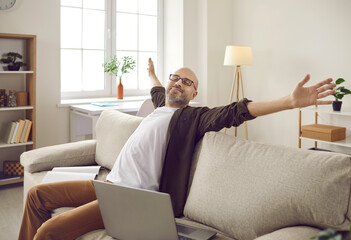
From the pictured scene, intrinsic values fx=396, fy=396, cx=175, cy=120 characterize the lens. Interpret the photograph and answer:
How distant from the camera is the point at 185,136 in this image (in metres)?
1.98

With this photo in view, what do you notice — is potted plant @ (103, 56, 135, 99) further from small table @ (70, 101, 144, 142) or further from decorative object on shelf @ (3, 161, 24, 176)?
decorative object on shelf @ (3, 161, 24, 176)

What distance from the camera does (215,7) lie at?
5160 millimetres

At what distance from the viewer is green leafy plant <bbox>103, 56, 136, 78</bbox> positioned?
4676 mm

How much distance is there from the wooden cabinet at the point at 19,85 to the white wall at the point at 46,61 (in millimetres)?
154

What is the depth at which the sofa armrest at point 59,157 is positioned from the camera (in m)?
2.60

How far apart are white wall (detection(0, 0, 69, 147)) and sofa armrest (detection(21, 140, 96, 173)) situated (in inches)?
64.0

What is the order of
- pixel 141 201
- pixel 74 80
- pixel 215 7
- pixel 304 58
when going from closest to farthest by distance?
1. pixel 141 201
2. pixel 304 58
3. pixel 74 80
4. pixel 215 7

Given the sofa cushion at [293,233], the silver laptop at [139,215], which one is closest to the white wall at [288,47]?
the sofa cushion at [293,233]

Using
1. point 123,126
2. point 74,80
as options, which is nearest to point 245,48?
point 74,80

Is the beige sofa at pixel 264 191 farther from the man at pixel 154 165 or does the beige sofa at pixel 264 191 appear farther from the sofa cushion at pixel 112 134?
the sofa cushion at pixel 112 134

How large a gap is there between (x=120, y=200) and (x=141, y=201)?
121 millimetres

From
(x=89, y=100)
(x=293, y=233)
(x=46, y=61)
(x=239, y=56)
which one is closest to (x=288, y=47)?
(x=239, y=56)

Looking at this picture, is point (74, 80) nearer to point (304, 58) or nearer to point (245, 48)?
point (245, 48)

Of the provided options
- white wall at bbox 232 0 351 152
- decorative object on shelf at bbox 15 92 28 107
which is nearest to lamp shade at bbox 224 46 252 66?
white wall at bbox 232 0 351 152
